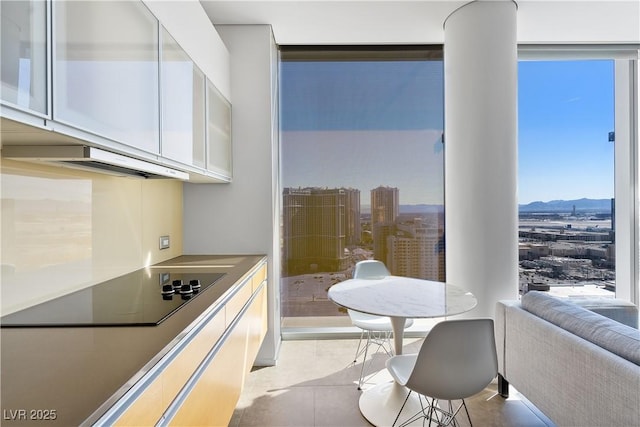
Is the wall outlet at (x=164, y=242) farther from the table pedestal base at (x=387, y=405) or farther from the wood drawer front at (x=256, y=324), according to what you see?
the table pedestal base at (x=387, y=405)

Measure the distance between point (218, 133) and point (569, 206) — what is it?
3.56m

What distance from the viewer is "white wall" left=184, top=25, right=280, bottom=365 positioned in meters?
3.06

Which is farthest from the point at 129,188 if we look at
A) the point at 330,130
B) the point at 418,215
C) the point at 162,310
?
the point at 418,215

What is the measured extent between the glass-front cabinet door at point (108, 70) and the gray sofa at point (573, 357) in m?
2.13

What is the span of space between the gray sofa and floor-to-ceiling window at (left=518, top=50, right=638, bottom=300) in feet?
4.54

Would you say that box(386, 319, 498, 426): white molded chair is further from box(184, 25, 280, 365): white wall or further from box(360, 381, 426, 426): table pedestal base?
box(184, 25, 280, 365): white wall

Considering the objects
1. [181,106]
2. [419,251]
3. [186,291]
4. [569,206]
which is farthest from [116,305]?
[569,206]

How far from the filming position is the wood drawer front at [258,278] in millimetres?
2430

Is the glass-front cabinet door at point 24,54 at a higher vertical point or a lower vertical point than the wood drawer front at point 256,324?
higher

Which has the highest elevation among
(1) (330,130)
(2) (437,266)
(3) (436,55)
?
(3) (436,55)

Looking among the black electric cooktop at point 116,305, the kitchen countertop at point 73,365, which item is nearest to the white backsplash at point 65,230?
the black electric cooktop at point 116,305

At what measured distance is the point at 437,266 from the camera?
11.9ft

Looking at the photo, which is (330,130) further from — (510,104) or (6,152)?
(6,152)

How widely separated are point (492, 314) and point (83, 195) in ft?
9.42
